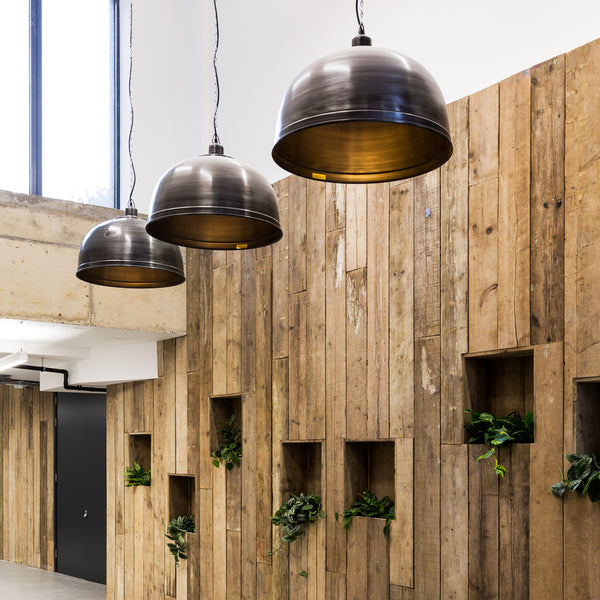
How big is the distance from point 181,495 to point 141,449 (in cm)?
99

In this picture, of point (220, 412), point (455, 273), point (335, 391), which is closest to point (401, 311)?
point (455, 273)

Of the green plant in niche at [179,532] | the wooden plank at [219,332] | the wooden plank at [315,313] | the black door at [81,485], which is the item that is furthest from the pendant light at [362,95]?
the black door at [81,485]

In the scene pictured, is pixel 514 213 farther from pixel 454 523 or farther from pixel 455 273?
pixel 454 523

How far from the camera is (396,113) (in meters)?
1.91

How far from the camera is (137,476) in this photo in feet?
24.8

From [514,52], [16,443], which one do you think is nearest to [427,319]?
[514,52]

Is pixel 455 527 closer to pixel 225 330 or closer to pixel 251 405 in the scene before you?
pixel 251 405

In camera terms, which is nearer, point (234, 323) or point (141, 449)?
point (234, 323)

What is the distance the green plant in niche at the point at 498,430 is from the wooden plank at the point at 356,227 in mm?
1258

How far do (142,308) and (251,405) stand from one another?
1.34 meters

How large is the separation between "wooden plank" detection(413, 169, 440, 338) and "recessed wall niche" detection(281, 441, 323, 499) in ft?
4.77

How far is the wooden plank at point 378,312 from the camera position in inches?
183

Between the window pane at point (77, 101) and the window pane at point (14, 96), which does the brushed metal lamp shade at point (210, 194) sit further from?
the window pane at point (77, 101)

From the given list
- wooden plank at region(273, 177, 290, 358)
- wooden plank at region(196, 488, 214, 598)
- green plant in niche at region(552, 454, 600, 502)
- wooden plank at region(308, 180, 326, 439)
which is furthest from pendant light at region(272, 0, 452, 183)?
wooden plank at region(196, 488, 214, 598)
